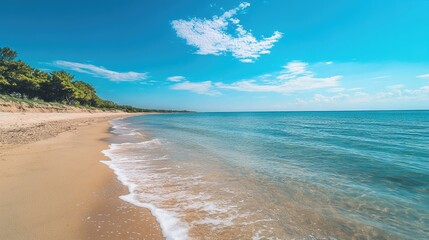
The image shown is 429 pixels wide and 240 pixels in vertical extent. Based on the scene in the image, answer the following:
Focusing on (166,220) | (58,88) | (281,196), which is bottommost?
(281,196)

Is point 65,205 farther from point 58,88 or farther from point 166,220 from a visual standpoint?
point 58,88

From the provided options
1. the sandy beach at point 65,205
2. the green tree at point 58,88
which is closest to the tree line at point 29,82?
the green tree at point 58,88

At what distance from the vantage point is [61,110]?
4891 cm

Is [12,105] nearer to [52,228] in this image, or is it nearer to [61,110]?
[61,110]

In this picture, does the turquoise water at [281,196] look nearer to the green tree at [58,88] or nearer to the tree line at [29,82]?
the tree line at [29,82]

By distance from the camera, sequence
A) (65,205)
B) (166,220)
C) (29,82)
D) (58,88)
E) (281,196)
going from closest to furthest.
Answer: (166,220)
(65,205)
(281,196)
(29,82)
(58,88)

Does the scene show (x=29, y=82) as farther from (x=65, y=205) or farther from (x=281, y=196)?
(x=281, y=196)

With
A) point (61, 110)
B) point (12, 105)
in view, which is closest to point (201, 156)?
point (12, 105)

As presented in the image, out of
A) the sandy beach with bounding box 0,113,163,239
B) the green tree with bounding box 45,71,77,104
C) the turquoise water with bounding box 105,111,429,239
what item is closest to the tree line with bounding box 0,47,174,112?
the green tree with bounding box 45,71,77,104

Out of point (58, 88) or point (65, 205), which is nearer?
point (65, 205)

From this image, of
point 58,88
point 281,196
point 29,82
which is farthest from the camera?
point 58,88

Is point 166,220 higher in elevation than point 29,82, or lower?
lower

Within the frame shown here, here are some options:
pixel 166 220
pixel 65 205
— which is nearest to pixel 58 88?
pixel 65 205

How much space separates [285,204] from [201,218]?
2346mm
